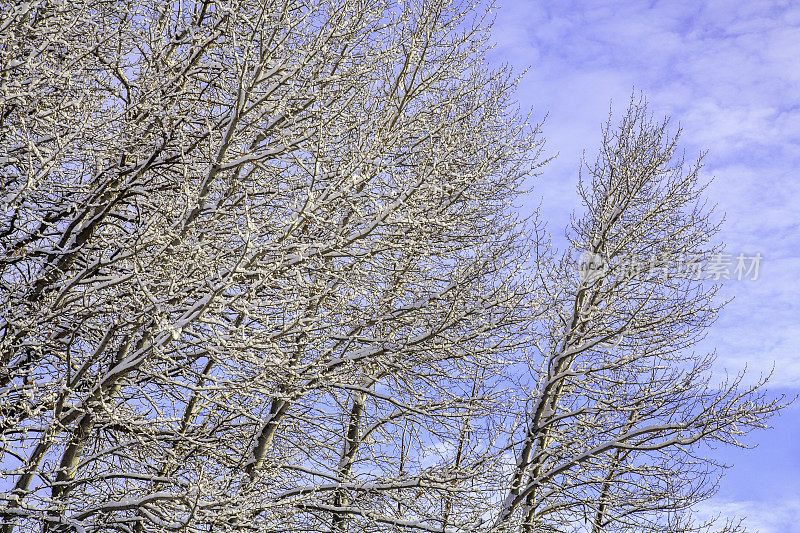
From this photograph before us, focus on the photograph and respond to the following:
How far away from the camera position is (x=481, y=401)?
8414 millimetres

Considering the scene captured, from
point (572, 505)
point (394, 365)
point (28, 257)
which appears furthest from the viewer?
point (572, 505)

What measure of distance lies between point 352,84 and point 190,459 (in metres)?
4.37

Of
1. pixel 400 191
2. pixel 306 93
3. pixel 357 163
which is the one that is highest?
pixel 306 93

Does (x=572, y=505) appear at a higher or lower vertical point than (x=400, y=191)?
lower

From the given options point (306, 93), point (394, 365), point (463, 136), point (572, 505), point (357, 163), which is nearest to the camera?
point (357, 163)

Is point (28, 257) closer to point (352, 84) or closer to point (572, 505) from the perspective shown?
point (352, 84)

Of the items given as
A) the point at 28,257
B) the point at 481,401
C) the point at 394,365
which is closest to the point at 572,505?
the point at 481,401

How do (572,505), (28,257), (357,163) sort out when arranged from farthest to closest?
(572,505)
(28,257)
(357,163)

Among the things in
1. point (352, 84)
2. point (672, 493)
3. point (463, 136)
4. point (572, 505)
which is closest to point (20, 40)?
point (352, 84)

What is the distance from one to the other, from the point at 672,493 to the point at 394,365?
14.4 feet

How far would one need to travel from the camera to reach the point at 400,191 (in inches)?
300

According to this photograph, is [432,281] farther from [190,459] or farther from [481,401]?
[190,459]

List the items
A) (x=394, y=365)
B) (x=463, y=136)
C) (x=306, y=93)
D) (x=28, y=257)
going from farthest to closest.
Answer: (x=463, y=136) < (x=394, y=365) < (x=306, y=93) < (x=28, y=257)

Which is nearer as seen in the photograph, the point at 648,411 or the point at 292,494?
the point at 292,494
